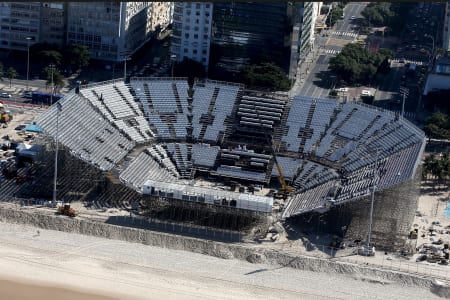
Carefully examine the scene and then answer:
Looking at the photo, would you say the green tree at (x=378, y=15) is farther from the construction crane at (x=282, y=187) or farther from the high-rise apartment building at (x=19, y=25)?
the construction crane at (x=282, y=187)

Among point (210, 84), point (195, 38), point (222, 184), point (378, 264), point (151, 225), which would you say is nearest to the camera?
point (378, 264)

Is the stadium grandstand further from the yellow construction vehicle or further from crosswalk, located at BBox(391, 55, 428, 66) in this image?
crosswalk, located at BBox(391, 55, 428, 66)

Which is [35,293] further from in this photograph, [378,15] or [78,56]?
[378,15]

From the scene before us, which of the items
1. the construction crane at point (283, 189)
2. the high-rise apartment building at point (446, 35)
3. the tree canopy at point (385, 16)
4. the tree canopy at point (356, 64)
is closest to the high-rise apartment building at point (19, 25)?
the tree canopy at point (356, 64)

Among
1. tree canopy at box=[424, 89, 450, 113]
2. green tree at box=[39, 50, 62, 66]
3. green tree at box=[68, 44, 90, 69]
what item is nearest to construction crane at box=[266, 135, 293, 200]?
tree canopy at box=[424, 89, 450, 113]

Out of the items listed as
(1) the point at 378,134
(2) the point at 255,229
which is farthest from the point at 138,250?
(1) the point at 378,134

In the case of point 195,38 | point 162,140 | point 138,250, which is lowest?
point 138,250

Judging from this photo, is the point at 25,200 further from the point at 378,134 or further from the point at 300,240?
the point at 378,134
